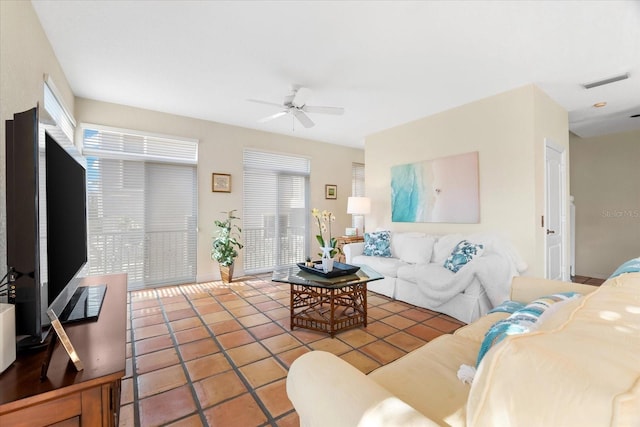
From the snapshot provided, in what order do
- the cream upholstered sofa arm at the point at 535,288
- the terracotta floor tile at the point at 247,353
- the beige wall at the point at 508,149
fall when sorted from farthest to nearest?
the beige wall at the point at 508,149 < the terracotta floor tile at the point at 247,353 < the cream upholstered sofa arm at the point at 535,288

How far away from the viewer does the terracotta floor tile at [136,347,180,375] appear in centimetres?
200

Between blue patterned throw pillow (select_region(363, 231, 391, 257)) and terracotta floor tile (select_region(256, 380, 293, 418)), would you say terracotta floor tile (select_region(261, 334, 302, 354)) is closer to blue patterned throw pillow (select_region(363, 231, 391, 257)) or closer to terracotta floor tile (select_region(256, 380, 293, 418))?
terracotta floor tile (select_region(256, 380, 293, 418))

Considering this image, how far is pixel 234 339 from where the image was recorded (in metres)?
2.44

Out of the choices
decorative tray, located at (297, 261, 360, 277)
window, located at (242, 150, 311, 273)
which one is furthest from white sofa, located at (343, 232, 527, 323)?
window, located at (242, 150, 311, 273)

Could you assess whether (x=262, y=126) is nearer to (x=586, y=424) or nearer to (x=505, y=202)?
(x=505, y=202)

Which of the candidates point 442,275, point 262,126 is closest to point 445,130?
point 442,275

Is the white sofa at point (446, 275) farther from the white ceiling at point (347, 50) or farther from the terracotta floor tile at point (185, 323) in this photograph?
the terracotta floor tile at point (185, 323)

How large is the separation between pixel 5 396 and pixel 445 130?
174 inches

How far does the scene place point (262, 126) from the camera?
474 cm

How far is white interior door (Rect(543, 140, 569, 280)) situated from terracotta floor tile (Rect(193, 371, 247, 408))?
3596mm

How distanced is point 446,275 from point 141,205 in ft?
13.5

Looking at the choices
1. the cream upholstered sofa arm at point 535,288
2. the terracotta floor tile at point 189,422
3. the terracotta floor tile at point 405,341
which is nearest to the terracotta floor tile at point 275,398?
the terracotta floor tile at point 189,422

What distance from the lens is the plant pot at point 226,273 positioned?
432cm

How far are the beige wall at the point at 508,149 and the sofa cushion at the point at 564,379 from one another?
293 cm
